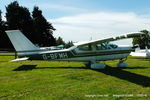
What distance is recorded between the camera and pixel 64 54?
10.3 meters

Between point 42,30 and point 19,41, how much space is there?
125ft

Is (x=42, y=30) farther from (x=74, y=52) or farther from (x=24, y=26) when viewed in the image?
(x=74, y=52)

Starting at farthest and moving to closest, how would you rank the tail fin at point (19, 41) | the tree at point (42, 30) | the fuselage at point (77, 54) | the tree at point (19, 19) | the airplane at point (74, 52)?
the tree at point (42, 30)
the tree at point (19, 19)
the fuselage at point (77, 54)
the airplane at point (74, 52)
the tail fin at point (19, 41)

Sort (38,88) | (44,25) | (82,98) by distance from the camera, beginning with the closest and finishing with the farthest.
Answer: (82,98) < (38,88) < (44,25)

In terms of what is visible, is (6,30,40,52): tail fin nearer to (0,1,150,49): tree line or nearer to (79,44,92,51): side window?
(79,44,92,51): side window

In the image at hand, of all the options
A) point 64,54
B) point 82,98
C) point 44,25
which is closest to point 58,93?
point 82,98

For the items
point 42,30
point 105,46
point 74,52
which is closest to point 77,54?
point 74,52

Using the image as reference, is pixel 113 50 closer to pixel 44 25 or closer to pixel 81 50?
pixel 81 50

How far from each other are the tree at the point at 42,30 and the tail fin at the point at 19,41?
33.1 m

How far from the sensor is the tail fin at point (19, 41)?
31.8 ft

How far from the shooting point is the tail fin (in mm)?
9680

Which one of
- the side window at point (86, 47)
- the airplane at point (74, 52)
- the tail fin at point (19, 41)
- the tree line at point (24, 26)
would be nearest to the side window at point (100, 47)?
the airplane at point (74, 52)

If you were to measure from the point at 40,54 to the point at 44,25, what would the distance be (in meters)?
39.4

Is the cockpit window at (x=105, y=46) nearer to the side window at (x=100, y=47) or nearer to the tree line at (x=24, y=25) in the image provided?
the side window at (x=100, y=47)
